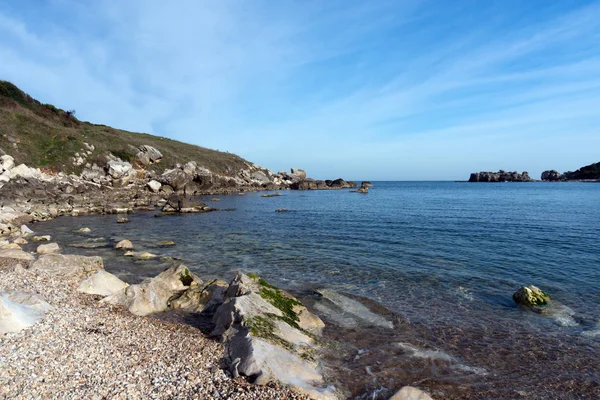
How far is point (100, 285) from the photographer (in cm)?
1362

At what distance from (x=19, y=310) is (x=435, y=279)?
17.4m

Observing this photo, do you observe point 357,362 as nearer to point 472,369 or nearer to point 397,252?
point 472,369

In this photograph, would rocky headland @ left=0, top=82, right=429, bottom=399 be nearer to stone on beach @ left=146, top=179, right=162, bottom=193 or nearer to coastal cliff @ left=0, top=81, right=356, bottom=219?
coastal cliff @ left=0, top=81, right=356, bottom=219

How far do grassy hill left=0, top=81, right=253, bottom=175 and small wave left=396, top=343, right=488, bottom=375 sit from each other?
213 ft

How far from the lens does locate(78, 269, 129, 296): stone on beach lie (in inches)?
522

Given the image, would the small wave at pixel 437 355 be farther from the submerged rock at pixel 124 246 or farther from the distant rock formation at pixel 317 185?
the distant rock formation at pixel 317 185

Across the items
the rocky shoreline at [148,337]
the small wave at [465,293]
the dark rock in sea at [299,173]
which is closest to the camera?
the rocky shoreline at [148,337]

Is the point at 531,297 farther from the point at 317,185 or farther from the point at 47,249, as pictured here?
the point at 317,185

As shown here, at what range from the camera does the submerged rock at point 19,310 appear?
8.41m

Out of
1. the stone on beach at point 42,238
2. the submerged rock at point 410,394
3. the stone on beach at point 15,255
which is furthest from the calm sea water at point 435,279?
the stone on beach at point 15,255

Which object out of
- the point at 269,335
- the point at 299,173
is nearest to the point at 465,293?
the point at 269,335

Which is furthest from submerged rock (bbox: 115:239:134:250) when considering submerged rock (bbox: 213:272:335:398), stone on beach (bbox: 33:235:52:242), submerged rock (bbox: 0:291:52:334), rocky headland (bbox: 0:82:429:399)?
submerged rock (bbox: 213:272:335:398)

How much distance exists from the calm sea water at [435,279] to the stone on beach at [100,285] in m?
3.37

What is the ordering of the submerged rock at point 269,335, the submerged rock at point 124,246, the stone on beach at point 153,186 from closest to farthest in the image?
1. the submerged rock at point 269,335
2. the submerged rock at point 124,246
3. the stone on beach at point 153,186
